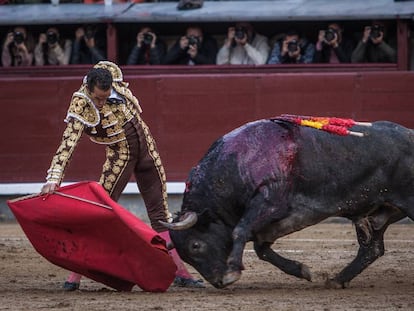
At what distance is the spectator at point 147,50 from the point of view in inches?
408

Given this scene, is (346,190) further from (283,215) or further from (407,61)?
(407,61)

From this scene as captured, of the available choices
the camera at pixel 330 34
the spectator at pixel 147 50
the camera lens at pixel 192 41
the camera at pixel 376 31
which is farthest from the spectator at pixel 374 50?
the spectator at pixel 147 50

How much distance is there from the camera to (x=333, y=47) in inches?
403

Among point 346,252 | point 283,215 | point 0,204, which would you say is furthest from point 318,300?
point 0,204

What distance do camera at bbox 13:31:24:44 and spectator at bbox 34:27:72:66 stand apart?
0.56 feet

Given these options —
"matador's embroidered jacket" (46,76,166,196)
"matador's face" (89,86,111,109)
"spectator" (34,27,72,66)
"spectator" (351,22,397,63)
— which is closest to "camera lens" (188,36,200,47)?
"spectator" (34,27,72,66)

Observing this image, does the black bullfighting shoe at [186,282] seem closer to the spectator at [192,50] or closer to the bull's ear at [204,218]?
the bull's ear at [204,218]

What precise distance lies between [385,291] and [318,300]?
0.54 m

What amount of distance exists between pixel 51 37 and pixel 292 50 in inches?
89.7

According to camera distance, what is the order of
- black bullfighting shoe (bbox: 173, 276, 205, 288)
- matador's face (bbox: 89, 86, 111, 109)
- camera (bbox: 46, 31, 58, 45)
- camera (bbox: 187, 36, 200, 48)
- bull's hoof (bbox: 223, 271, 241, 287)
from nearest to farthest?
bull's hoof (bbox: 223, 271, 241, 287), matador's face (bbox: 89, 86, 111, 109), black bullfighting shoe (bbox: 173, 276, 205, 288), camera (bbox: 187, 36, 200, 48), camera (bbox: 46, 31, 58, 45)

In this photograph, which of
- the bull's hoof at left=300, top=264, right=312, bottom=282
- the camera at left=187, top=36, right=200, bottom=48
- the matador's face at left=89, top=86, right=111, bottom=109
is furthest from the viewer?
the camera at left=187, top=36, right=200, bottom=48

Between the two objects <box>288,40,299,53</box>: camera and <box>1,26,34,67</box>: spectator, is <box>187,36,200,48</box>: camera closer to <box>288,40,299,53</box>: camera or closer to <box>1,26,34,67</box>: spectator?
<box>288,40,299,53</box>: camera

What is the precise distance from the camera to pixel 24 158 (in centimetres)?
1044

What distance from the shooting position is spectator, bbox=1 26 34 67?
10.7 meters
